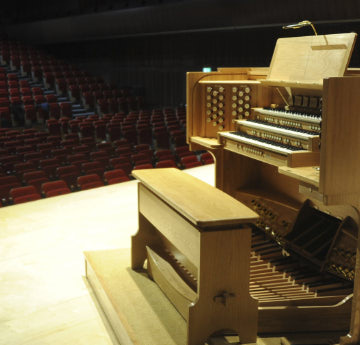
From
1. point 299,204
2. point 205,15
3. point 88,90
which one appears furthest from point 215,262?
point 88,90

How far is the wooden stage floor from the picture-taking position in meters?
2.25

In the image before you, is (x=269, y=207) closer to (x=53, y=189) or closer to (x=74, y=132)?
(x=53, y=189)

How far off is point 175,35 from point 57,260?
27.6 feet

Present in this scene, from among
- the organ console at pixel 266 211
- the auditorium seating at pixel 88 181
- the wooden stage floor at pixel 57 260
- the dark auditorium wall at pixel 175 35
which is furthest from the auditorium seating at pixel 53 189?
the dark auditorium wall at pixel 175 35

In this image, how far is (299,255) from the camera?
2441mm

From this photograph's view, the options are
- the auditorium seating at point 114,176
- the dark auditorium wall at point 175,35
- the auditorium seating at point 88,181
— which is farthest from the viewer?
the dark auditorium wall at point 175,35

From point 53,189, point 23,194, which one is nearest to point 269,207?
point 53,189

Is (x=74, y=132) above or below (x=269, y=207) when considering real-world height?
below

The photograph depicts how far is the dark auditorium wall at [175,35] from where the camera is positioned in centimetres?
718

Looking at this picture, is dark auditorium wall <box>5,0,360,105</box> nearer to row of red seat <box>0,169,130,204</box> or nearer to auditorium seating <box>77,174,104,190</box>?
row of red seat <box>0,169,130,204</box>

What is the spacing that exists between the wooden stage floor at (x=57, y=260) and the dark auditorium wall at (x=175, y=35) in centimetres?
405

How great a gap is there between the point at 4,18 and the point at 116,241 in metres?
14.8

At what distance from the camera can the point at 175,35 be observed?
34.9 feet

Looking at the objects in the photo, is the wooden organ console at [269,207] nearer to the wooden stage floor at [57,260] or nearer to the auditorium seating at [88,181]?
the wooden stage floor at [57,260]
